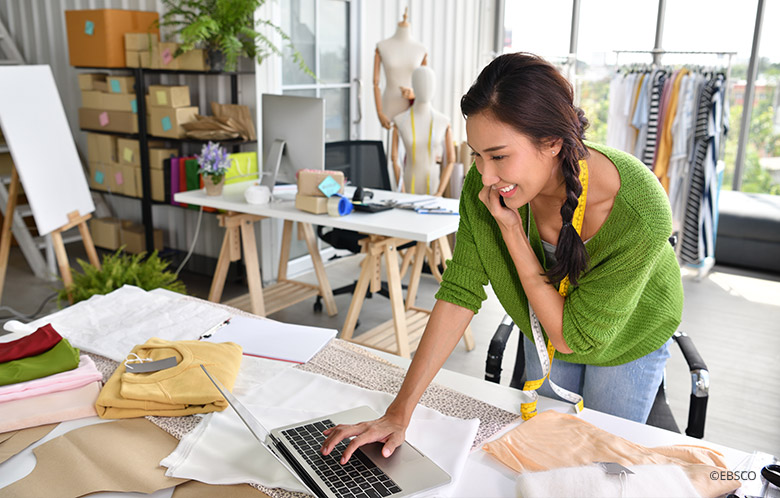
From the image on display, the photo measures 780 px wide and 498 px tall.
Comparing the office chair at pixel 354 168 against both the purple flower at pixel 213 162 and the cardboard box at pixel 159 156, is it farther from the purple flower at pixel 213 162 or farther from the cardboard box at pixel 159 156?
the cardboard box at pixel 159 156

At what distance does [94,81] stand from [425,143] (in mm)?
2509

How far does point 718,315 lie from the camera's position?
4109 mm

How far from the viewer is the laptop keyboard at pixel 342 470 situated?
1029 mm

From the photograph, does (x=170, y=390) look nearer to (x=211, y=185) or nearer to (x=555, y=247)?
(x=555, y=247)

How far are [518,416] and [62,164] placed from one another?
321 cm

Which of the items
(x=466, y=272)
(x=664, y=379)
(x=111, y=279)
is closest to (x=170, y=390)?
(x=466, y=272)

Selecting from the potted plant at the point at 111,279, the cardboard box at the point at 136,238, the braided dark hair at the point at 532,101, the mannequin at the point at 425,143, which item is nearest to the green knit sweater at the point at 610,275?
the braided dark hair at the point at 532,101

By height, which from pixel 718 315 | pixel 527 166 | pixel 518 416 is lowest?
pixel 718 315

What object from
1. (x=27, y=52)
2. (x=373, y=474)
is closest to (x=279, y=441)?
(x=373, y=474)

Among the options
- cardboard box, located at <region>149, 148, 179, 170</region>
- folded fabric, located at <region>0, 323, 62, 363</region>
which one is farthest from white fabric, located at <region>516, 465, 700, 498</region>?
cardboard box, located at <region>149, 148, 179, 170</region>

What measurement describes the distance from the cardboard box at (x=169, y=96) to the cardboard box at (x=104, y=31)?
0.38 meters

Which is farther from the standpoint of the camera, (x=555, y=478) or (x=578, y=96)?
(x=578, y=96)

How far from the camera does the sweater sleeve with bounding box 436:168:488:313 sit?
136 cm

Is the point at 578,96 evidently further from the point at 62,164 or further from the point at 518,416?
the point at 518,416
